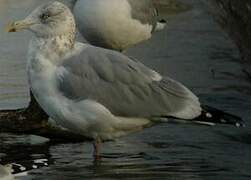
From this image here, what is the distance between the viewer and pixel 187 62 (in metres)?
9.79

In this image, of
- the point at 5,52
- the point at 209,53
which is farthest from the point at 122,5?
the point at 5,52

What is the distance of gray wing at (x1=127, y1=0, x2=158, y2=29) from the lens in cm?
885

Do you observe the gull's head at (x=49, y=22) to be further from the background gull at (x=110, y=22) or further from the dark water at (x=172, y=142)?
the background gull at (x=110, y=22)

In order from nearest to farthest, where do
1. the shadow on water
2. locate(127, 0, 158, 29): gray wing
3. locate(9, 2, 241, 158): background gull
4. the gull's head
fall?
1. the shadow on water
2. locate(9, 2, 241, 158): background gull
3. the gull's head
4. locate(127, 0, 158, 29): gray wing

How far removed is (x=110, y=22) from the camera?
8.31 metres

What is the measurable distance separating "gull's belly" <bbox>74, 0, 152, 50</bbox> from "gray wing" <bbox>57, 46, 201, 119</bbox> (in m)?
1.74

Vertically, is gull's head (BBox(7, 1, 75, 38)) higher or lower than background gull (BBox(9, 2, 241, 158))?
higher

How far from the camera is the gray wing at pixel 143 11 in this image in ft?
29.0

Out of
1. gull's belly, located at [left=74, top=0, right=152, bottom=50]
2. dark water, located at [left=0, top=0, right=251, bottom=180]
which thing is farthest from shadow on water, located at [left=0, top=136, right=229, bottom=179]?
gull's belly, located at [left=74, top=0, right=152, bottom=50]

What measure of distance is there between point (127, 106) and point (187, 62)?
11.4 ft

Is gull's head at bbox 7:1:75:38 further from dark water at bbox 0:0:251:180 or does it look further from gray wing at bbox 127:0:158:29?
gray wing at bbox 127:0:158:29

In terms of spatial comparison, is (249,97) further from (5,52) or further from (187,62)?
(5,52)

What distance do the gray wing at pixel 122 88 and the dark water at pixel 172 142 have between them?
347mm

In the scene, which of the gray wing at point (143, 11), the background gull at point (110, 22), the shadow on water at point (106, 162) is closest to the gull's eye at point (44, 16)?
the shadow on water at point (106, 162)
